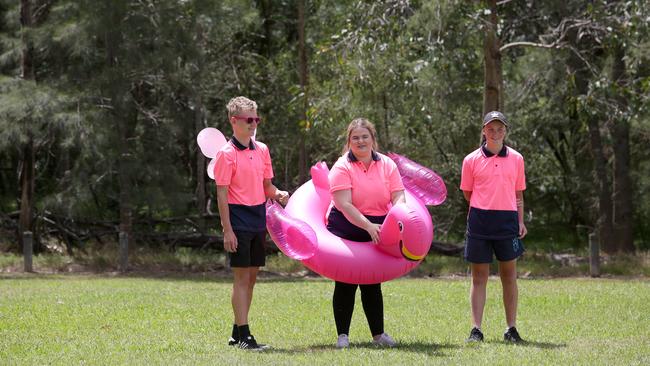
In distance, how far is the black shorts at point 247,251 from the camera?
735 cm

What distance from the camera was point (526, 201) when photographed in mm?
24734

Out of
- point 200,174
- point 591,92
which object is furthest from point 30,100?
point 591,92

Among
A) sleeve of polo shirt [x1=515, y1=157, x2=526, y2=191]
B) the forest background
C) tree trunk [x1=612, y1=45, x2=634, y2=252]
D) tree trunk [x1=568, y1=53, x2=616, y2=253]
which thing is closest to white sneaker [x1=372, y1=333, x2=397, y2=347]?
sleeve of polo shirt [x1=515, y1=157, x2=526, y2=191]

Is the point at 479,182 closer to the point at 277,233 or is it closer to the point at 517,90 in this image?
the point at 277,233

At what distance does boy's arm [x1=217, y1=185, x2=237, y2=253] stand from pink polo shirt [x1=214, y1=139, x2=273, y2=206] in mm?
71

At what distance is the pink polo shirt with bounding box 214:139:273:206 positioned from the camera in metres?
7.34

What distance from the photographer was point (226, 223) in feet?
23.9

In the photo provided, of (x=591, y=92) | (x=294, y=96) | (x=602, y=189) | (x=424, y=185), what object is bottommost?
(x=602, y=189)

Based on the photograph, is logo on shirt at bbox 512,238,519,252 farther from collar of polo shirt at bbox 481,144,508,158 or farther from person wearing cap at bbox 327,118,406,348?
person wearing cap at bbox 327,118,406,348

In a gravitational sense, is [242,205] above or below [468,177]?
below

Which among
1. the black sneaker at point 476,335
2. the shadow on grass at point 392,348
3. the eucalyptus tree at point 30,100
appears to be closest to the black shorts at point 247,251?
the shadow on grass at point 392,348

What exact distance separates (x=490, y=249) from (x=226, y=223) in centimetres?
203

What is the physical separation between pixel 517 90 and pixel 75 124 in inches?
362

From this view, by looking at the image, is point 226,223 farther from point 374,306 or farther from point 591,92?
point 591,92
